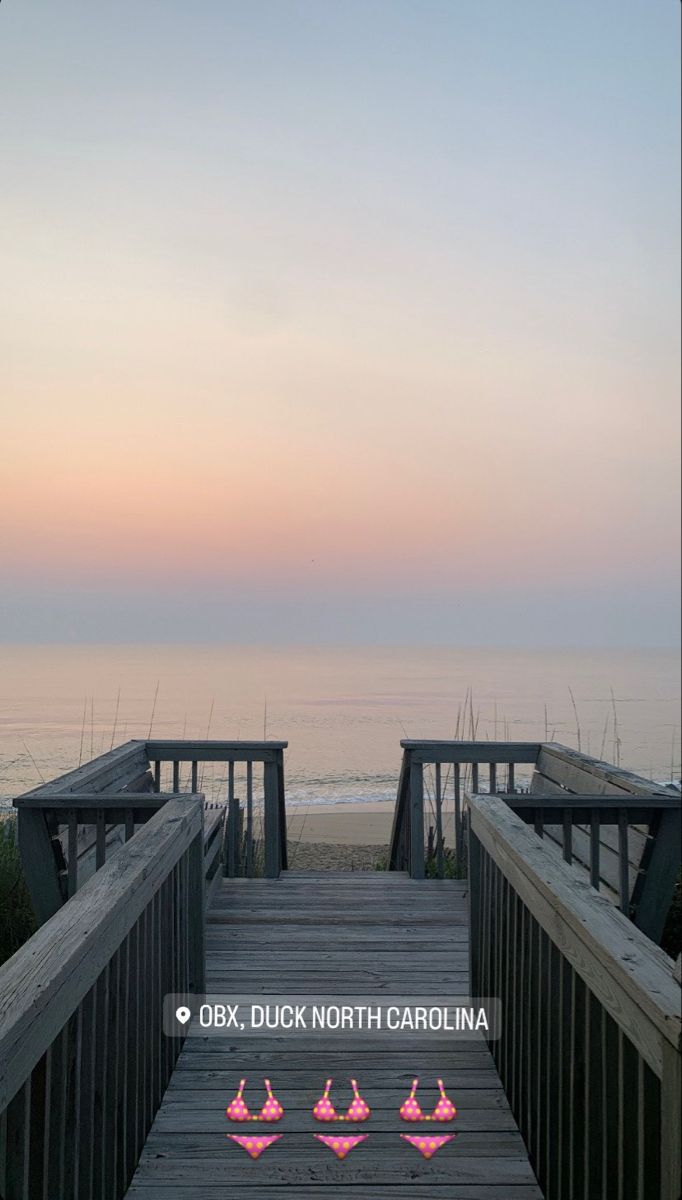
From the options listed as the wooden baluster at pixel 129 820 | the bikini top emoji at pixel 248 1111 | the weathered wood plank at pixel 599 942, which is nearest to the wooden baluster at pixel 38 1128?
the weathered wood plank at pixel 599 942

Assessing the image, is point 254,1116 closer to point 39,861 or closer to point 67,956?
point 67,956

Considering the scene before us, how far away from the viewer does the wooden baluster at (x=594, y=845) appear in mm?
4000

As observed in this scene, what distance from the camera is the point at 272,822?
6.07 m

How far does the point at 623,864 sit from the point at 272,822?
2.66 metres

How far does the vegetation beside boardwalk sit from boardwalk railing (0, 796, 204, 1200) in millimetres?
2524

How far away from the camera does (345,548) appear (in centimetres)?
3100

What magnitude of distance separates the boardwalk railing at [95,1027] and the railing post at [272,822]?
265cm

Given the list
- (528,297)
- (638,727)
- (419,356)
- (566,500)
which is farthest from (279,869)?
(566,500)

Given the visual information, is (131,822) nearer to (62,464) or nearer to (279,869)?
(279,869)

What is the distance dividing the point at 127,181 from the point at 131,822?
228 inches

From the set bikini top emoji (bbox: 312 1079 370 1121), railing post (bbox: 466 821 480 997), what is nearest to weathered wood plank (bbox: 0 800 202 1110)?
bikini top emoji (bbox: 312 1079 370 1121)

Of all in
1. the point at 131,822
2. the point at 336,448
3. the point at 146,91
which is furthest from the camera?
the point at 336,448

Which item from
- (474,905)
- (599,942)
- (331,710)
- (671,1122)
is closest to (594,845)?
(474,905)

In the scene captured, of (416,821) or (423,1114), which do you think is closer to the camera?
(423,1114)
